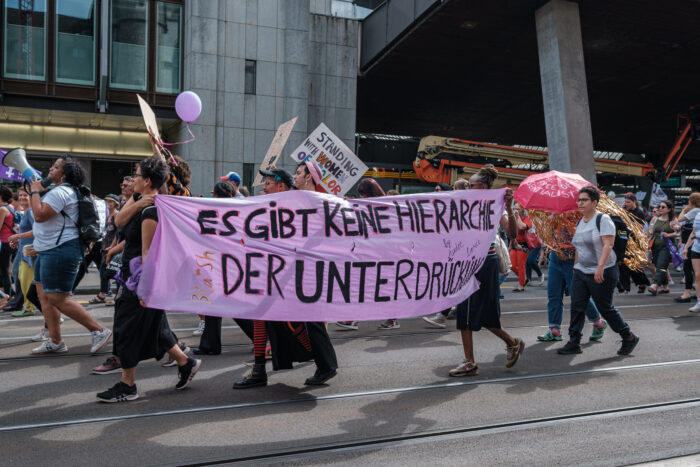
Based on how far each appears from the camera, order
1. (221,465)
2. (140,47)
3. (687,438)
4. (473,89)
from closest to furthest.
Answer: (221,465) → (687,438) → (140,47) → (473,89)

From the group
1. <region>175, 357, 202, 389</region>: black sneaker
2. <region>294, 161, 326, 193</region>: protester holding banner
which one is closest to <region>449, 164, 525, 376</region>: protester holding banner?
<region>294, 161, 326, 193</region>: protester holding banner

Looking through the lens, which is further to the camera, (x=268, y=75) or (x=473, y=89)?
(x=473, y=89)

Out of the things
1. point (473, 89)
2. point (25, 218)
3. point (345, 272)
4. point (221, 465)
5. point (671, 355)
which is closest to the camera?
point (221, 465)

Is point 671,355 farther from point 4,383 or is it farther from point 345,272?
point 4,383

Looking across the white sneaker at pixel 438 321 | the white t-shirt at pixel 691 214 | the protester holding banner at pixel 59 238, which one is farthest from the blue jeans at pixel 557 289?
the protester holding banner at pixel 59 238

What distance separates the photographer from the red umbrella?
22.4 ft

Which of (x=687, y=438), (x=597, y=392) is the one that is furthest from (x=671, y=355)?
(x=687, y=438)

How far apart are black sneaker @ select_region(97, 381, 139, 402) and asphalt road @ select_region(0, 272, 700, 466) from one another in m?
0.07

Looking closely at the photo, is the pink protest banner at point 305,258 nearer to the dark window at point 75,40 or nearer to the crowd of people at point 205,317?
the crowd of people at point 205,317

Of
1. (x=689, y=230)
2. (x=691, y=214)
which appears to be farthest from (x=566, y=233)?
(x=689, y=230)

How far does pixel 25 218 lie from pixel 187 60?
521 inches

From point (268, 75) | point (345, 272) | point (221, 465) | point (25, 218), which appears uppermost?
point (268, 75)

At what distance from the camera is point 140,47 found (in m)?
20.2

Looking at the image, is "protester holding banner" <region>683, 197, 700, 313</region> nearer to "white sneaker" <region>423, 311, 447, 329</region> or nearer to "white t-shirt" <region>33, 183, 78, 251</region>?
"white sneaker" <region>423, 311, 447, 329</region>
